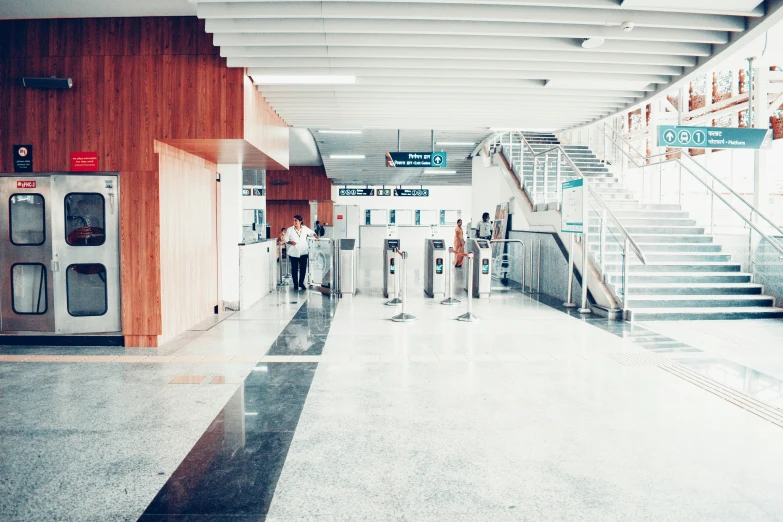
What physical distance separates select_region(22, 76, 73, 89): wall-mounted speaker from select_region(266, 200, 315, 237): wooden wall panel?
15.2m

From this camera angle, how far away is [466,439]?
3170mm

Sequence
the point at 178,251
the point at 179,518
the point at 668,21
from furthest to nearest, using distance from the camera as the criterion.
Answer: the point at 178,251 → the point at 668,21 → the point at 179,518

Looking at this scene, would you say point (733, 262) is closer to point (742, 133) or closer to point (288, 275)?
point (742, 133)

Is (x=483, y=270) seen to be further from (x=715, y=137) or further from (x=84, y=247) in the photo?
(x=84, y=247)

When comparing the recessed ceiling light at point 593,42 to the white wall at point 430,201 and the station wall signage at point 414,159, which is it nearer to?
the station wall signage at point 414,159

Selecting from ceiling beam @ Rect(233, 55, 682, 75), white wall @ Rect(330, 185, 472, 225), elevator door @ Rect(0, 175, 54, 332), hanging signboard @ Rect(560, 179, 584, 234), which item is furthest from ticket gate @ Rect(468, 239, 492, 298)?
white wall @ Rect(330, 185, 472, 225)

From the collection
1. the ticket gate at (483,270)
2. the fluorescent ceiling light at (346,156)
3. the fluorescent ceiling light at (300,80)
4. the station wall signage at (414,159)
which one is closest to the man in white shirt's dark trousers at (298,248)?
the station wall signage at (414,159)

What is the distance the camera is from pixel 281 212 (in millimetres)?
20656

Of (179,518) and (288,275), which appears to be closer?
(179,518)

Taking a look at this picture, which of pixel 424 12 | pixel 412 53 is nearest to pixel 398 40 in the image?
pixel 412 53

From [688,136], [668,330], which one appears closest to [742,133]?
[688,136]

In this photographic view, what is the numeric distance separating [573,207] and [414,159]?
186 inches

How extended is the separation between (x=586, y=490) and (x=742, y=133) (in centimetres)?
708

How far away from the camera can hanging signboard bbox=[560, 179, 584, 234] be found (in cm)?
715
